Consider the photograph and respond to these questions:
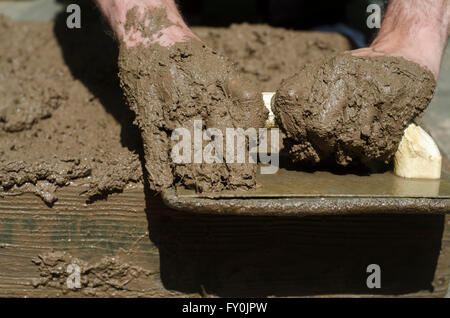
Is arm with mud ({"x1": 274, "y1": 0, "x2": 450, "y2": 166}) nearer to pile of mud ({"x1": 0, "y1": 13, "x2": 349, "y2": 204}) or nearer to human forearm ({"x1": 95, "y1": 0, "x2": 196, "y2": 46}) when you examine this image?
human forearm ({"x1": 95, "y1": 0, "x2": 196, "y2": 46})

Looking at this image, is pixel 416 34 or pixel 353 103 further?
pixel 416 34

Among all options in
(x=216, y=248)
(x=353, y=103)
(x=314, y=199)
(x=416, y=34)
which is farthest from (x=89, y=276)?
(x=416, y=34)

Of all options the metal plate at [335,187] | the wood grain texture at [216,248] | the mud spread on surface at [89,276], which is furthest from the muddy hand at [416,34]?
the mud spread on surface at [89,276]

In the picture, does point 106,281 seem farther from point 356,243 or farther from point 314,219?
point 356,243

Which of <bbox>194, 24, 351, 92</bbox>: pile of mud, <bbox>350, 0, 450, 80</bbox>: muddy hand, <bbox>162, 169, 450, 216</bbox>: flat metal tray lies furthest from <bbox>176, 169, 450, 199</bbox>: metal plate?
<bbox>194, 24, 351, 92</bbox>: pile of mud

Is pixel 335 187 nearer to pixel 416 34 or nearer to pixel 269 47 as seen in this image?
pixel 416 34

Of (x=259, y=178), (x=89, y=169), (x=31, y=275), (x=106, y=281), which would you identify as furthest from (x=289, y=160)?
(x=31, y=275)
